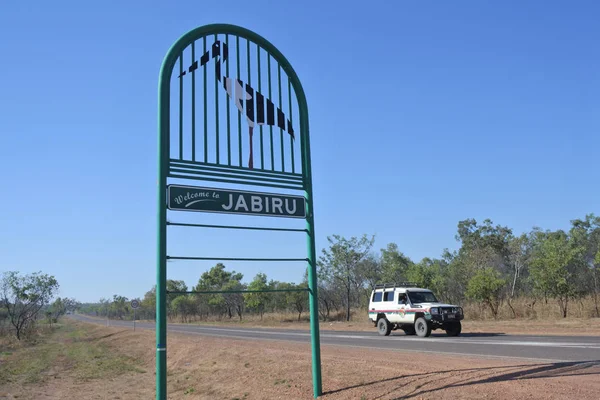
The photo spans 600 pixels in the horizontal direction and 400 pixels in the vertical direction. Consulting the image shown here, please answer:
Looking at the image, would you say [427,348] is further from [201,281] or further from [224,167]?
[201,281]

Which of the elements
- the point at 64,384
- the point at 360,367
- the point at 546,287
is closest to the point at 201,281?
the point at 546,287

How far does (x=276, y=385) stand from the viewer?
10375 millimetres

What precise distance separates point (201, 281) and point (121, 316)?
238 feet

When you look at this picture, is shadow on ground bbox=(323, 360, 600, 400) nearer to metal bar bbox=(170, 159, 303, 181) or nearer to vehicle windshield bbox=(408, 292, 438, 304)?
metal bar bbox=(170, 159, 303, 181)

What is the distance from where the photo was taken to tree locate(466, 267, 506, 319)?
1297 inches

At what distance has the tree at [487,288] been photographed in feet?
108

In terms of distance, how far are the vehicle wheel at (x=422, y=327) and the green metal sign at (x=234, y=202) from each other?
15395 millimetres

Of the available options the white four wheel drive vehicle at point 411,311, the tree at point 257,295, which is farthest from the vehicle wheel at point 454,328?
the tree at point 257,295

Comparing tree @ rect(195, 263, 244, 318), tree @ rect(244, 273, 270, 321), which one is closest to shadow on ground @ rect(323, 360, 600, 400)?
tree @ rect(244, 273, 270, 321)

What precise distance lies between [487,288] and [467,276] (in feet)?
31.1

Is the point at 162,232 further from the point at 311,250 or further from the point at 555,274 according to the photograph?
the point at 555,274

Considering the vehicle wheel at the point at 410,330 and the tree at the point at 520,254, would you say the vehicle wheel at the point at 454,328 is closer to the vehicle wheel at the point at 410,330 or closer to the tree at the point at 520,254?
the vehicle wheel at the point at 410,330

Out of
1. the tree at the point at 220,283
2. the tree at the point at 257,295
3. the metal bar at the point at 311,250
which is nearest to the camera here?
the metal bar at the point at 311,250

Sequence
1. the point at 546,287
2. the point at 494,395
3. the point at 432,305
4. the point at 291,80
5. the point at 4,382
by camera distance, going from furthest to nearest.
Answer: the point at 546,287, the point at 432,305, the point at 4,382, the point at 291,80, the point at 494,395
